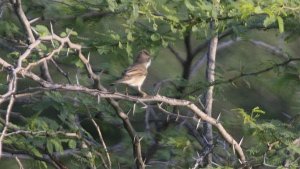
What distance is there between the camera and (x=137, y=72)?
8.12 m

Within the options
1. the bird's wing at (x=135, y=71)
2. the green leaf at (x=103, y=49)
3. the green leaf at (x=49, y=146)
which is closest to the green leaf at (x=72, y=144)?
the green leaf at (x=49, y=146)

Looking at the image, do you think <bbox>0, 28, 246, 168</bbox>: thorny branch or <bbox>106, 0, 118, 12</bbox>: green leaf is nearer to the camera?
<bbox>0, 28, 246, 168</bbox>: thorny branch

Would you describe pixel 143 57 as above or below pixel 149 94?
above

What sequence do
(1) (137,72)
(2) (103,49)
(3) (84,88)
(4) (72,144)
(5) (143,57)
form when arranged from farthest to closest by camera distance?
(5) (143,57) → (1) (137,72) → (2) (103,49) → (4) (72,144) → (3) (84,88)

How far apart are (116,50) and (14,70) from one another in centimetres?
339

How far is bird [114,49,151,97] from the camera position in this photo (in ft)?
26.1

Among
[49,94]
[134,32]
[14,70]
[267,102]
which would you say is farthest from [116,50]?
[267,102]

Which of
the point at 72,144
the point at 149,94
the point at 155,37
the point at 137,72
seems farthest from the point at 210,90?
the point at 72,144

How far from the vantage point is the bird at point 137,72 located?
7.95 metres

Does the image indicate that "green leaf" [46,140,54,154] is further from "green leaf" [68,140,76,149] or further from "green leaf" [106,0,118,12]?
"green leaf" [106,0,118,12]

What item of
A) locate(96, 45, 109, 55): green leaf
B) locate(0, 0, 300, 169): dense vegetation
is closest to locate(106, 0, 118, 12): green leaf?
locate(0, 0, 300, 169): dense vegetation

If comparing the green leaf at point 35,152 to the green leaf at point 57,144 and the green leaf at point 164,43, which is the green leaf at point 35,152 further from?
the green leaf at point 164,43

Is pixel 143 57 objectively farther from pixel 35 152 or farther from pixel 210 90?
pixel 35 152

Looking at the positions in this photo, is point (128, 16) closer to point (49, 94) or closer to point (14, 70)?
point (49, 94)
